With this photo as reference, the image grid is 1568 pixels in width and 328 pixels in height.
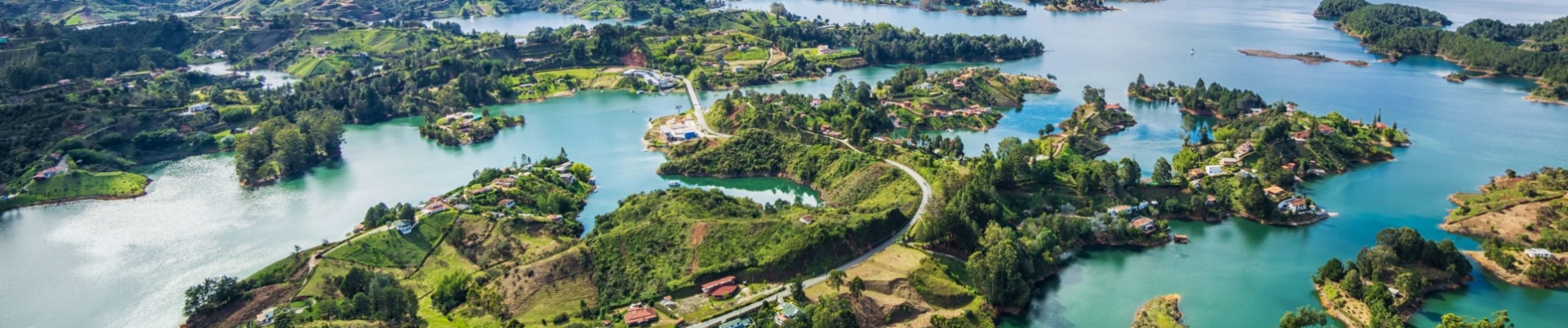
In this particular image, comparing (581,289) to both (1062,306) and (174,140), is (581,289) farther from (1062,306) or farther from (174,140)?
(174,140)

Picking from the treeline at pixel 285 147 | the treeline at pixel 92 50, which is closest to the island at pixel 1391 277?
the treeline at pixel 285 147

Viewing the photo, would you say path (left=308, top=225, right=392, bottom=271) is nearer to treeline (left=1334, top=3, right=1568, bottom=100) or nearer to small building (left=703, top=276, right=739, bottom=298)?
small building (left=703, top=276, right=739, bottom=298)

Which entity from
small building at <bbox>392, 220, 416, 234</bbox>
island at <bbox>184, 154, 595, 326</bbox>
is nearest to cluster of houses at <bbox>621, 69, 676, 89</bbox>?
island at <bbox>184, 154, 595, 326</bbox>

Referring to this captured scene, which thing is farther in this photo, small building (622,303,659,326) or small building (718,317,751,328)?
small building (622,303,659,326)

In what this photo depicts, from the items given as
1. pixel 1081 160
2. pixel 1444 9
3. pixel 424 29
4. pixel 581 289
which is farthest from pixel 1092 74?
pixel 1444 9

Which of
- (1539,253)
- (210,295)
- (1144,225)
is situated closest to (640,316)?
(210,295)

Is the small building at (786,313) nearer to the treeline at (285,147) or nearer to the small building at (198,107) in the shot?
the treeline at (285,147)
